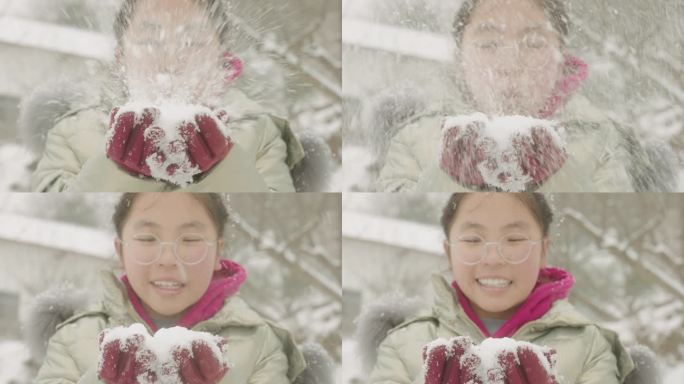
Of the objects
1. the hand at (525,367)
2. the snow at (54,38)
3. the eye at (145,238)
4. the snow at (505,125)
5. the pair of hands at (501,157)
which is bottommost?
the hand at (525,367)

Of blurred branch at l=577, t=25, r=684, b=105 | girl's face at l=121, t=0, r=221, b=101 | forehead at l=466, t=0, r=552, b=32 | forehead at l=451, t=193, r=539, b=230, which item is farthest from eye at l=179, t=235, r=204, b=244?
blurred branch at l=577, t=25, r=684, b=105

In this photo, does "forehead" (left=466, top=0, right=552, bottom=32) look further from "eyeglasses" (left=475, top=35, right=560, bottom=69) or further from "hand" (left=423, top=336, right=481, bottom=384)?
"hand" (left=423, top=336, right=481, bottom=384)

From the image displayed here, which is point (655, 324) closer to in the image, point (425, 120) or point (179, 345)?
point (425, 120)

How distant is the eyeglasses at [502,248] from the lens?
240 centimetres

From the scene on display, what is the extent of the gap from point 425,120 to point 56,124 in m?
0.57

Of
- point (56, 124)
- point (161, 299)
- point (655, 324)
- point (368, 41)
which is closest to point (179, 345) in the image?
point (161, 299)

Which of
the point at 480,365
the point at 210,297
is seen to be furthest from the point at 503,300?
the point at 210,297

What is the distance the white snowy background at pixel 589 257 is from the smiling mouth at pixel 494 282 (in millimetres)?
67

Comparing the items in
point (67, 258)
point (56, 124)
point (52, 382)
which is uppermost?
point (56, 124)

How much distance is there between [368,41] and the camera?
2.47m

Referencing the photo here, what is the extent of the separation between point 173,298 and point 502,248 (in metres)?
0.51

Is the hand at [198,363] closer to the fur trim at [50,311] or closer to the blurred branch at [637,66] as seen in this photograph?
the fur trim at [50,311]

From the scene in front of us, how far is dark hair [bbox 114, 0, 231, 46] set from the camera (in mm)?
2416

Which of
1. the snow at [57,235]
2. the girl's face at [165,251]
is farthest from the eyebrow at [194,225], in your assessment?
the snow at [57,235]
